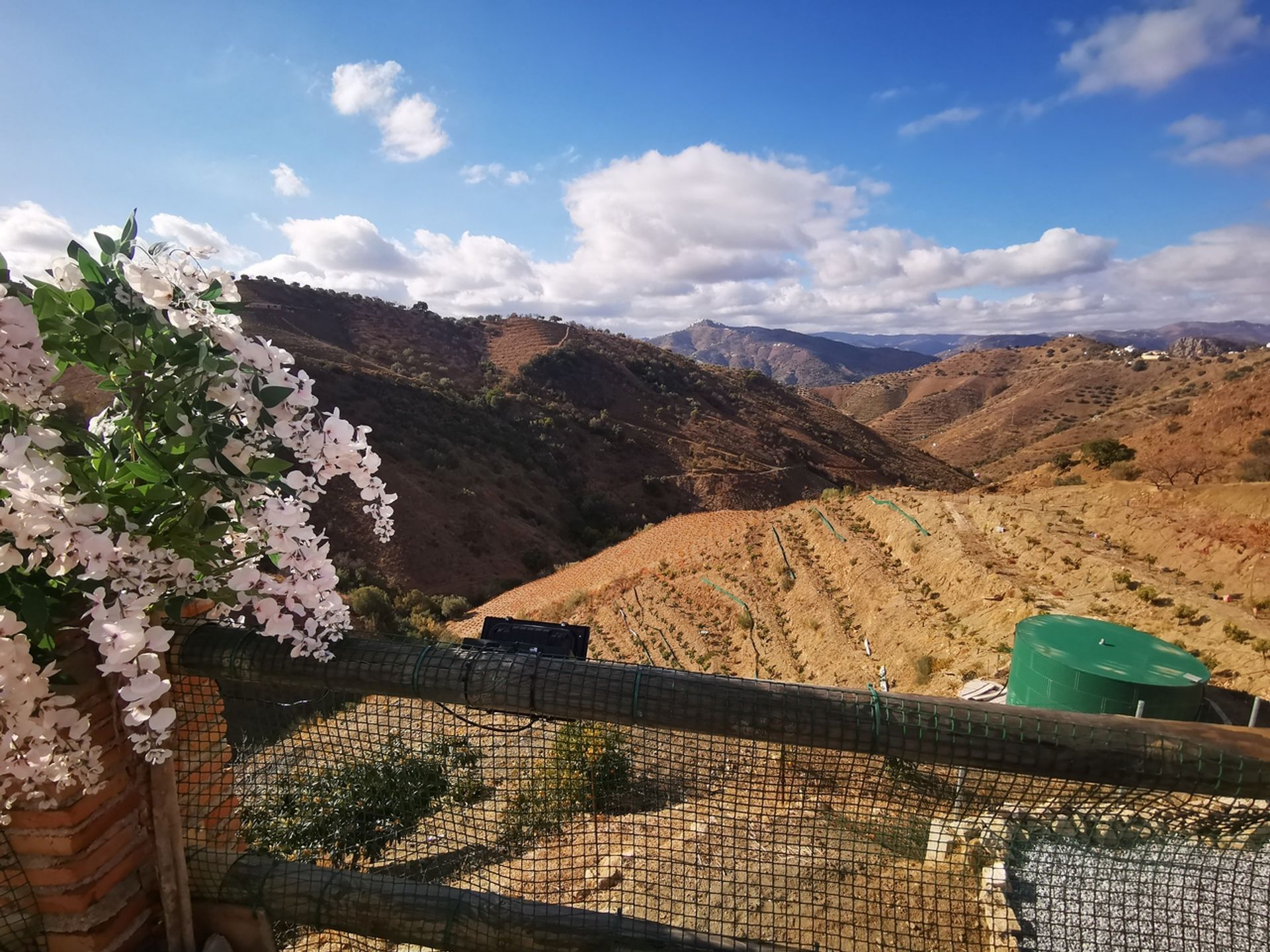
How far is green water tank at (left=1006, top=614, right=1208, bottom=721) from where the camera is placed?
5648mm

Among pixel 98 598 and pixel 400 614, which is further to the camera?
pixel 400 614

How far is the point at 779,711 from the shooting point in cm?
Result: 180

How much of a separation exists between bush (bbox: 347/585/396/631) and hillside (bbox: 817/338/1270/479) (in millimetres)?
39657

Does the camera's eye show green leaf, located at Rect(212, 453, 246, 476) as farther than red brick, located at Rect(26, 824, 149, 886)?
No

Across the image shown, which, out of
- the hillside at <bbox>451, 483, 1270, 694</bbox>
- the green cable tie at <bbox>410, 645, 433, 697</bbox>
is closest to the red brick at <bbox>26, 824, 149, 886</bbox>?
the green cable tie at <bbox>410, 645, 433, 697</bbox>

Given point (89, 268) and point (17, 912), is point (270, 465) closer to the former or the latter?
point (89, 268)

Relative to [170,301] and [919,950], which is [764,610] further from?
[170,301]

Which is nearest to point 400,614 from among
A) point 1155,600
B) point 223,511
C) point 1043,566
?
point 1043,566

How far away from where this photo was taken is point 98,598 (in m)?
1.44

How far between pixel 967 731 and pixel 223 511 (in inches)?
77.9

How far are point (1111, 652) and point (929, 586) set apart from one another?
7.49 meters

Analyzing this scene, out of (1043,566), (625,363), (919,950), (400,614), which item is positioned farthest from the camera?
(625,363)

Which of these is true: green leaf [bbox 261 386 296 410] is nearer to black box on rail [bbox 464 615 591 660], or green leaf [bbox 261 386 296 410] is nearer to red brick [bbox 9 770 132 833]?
black box on rail [bbox 464 615 591 660]

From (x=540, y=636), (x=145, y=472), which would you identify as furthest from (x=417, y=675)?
(x=145, y=472)
